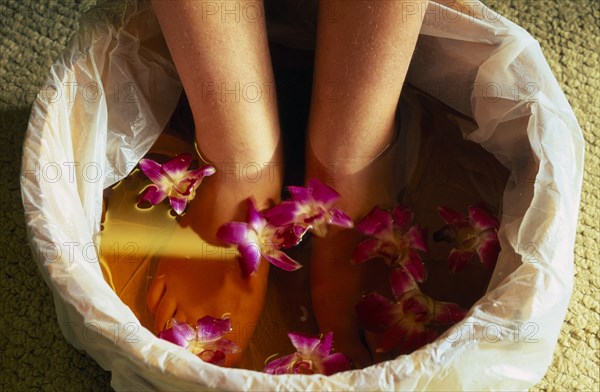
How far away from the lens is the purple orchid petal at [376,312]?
0.68 m

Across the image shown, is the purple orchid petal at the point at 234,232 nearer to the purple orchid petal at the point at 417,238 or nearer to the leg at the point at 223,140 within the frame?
the leg at the point at 223,140

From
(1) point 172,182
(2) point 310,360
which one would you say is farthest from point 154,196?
(2) point 310,360

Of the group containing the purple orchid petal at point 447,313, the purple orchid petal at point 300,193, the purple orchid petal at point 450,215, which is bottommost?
the purple orchid petal at point 447,313

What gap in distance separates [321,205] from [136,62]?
0.24m

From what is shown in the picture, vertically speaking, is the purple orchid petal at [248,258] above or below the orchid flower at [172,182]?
below

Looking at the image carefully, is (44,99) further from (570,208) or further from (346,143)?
(570,208)

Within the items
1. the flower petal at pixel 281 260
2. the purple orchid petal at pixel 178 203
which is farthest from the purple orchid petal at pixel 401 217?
the purple orchid petal at pixel 178 203

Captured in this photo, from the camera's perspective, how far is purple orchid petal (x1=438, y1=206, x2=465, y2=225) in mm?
727

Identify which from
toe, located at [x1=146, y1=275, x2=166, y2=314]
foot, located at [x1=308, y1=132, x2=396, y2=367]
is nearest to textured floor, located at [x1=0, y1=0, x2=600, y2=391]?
toe, located at [x1=146, y1=275, x2=166, y2=314]

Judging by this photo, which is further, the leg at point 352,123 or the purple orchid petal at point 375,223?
the purple orchid petal at point 375,223

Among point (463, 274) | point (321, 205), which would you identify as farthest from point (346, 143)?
point (463, 274)

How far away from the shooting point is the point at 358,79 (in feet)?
1.96

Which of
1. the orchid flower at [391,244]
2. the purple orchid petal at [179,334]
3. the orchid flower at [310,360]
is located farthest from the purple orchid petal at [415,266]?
the purple orchid petal at [179,334]

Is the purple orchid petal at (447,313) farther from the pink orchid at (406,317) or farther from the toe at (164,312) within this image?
the toe at (164,312)
